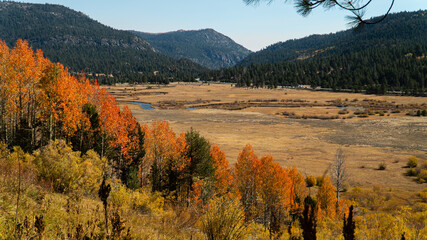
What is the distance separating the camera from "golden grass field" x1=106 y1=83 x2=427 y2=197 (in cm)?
4500

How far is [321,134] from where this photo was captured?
69000 millimetres

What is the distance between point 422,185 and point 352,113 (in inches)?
2556

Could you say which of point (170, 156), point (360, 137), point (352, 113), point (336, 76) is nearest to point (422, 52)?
point (336, 76)

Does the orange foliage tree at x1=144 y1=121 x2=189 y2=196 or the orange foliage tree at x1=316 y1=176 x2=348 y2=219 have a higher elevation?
the orange foliage tree at x1=144 y1=121 x2=189 y2=196

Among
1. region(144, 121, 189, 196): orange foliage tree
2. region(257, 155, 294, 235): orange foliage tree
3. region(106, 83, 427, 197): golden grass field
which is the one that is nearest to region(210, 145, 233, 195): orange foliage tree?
region(257, 155, 294, 235): orange foliage tree

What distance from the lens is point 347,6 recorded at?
6.43m

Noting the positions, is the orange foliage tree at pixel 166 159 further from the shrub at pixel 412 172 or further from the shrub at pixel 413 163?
the shrub at pixel 413 163

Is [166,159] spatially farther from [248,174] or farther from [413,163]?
[413,163]

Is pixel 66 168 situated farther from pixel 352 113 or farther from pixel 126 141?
pixel 352 113

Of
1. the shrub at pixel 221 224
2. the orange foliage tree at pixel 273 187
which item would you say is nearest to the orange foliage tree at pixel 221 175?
the orange foliage tree at pixel 273 187

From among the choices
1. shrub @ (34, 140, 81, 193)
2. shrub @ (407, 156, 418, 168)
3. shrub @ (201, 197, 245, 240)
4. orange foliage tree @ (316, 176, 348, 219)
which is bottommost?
orange foliage tree @ (316, 176, 348, 219)

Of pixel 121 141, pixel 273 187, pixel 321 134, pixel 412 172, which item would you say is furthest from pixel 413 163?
pixel 121 141

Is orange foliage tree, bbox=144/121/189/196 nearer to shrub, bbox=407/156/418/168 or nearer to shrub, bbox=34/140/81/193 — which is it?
shrub, bbox=34/140/81/193

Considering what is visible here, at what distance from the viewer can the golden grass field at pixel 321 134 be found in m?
45.0
